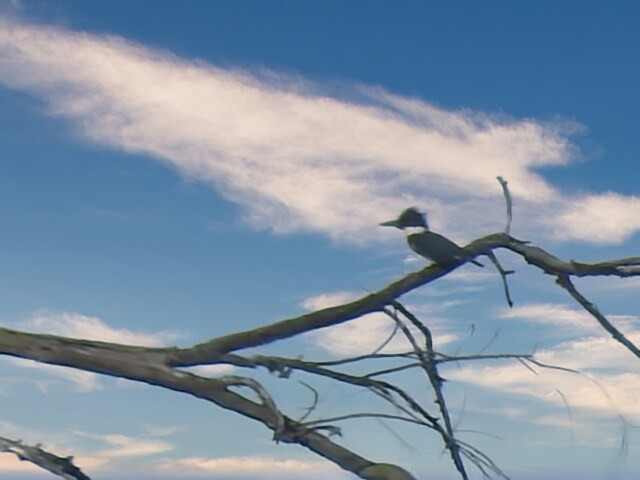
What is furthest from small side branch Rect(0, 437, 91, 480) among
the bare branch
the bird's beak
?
the bare branch

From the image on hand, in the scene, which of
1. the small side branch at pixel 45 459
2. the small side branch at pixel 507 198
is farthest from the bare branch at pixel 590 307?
the small side branch at pixel 45 459

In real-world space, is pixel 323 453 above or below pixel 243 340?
below

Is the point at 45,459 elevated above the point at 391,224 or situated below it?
below

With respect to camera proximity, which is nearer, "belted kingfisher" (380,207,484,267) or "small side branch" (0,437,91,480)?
"belted kingfisher" (380,207,484,267)

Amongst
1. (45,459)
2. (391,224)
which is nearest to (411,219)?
(391,224)

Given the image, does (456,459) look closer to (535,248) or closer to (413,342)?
(413,342)

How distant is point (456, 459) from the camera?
294 cm

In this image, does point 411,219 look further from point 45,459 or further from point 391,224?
point 45,459

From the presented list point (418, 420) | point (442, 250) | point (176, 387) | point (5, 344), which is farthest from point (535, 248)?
point (5, 344)

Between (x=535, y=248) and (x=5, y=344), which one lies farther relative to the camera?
(x=535, y=248)

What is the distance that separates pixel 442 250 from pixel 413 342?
306 mm

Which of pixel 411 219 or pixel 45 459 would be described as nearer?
pixel 411 219

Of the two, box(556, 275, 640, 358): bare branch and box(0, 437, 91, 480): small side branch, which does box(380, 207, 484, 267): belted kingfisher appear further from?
box(0, 437, 91, 480): small side branch

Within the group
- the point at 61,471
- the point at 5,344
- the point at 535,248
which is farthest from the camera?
the point at 61,471
